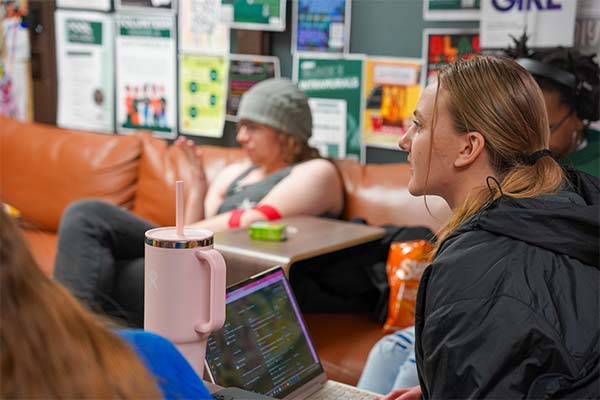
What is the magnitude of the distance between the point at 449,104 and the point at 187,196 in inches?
79.0

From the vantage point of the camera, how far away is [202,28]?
359 cm

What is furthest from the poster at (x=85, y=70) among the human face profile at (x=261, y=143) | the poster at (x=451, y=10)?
the poster at (x=451, y=10)

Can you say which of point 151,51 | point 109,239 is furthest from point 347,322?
point 151,51

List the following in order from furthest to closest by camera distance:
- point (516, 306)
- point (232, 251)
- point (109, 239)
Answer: point (109, 239), point (232, 251), point (516, 306)

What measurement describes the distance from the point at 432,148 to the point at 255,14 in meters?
2.12

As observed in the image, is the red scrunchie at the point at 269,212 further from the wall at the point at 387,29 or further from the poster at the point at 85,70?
the poster at the point at 85,70

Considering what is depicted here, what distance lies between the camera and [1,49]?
4.27m

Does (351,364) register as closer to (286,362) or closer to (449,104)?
(286,362)

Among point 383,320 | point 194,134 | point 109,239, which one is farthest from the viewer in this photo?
point 194,134

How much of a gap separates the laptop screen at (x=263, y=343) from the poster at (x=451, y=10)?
68.3 inches

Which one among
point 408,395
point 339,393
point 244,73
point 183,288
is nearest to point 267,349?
point 339,393

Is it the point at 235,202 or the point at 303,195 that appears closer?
the point at 303,195

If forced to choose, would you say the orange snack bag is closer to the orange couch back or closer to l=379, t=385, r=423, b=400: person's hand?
the orange couch back

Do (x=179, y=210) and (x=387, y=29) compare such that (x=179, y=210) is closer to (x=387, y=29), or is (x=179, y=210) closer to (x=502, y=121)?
(x=502, y=121)
